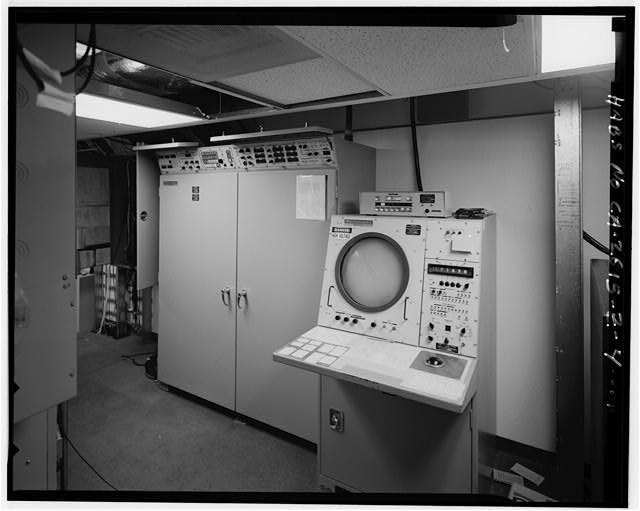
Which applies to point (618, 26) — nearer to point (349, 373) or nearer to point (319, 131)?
point (319, 131)

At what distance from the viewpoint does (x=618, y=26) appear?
132 centimetres

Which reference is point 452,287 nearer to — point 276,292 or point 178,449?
point 276,292

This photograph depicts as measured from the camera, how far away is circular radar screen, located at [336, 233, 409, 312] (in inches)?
79.7

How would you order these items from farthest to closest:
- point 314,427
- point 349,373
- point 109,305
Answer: point 109,305 → point 314,427 → point 349,373

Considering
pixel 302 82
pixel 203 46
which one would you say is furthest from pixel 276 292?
pixel 203 46

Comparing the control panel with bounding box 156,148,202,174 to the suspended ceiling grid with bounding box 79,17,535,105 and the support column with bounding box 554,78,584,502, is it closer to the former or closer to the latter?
the suspended ceiling grid with bounding box 79,17,535,105

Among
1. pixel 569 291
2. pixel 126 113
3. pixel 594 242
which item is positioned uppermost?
pixel 126 113

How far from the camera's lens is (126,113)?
2490 millimetres

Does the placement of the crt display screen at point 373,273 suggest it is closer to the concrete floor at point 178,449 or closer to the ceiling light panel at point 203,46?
the ceiling light panel at point 203,46

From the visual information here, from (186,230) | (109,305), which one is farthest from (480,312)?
(109,305)

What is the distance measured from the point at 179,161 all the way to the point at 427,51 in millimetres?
2200

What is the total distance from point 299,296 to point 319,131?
1.03 m

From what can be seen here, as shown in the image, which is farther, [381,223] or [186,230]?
[186,230]

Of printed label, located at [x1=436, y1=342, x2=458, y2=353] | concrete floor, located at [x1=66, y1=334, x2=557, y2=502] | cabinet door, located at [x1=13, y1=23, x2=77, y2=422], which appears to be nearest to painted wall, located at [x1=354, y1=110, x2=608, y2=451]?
concrete floor, located at [x1=66, y1=334, x2=557, y2=502]
